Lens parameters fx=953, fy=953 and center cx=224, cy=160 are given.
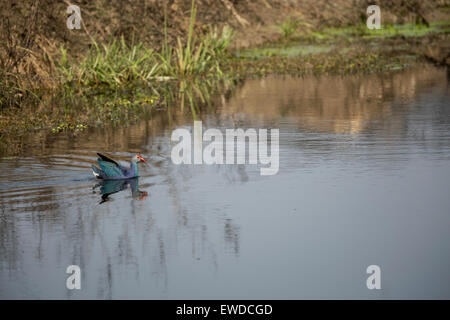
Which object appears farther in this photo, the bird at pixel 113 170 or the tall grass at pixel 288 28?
the tall grass at pixel 288 28

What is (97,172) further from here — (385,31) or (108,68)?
(385,31)

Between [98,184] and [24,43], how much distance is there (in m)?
10.1

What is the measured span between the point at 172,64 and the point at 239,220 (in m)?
18.5

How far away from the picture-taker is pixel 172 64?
28.0 metres

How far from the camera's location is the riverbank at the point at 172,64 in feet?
64.0

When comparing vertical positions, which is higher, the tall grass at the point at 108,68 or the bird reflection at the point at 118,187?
the tall grass at the point at 108,68

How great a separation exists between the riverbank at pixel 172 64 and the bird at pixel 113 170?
3020mm

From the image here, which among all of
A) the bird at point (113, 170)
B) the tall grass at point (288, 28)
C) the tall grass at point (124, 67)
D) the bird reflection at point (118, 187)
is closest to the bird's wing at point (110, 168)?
the bird at point (113, 170)

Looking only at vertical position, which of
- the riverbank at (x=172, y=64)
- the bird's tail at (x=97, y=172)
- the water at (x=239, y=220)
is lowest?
the water at (x=239, y=220)

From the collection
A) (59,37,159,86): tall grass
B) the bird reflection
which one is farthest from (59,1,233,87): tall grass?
the bird reflection

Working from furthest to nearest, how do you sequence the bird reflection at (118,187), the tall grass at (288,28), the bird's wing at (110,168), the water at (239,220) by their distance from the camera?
1. the tall grass at (288,28)
2. the bird's wing at (110,168)
3. the bird reflection at (118,187)
4. the water at (239,220)

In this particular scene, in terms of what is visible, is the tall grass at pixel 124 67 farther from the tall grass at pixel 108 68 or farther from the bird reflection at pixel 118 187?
the bird reflection at pixel 118 187

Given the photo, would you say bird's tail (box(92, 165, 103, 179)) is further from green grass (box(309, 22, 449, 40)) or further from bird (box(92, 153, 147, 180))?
green grass (box(309, 22, 449, 40))
